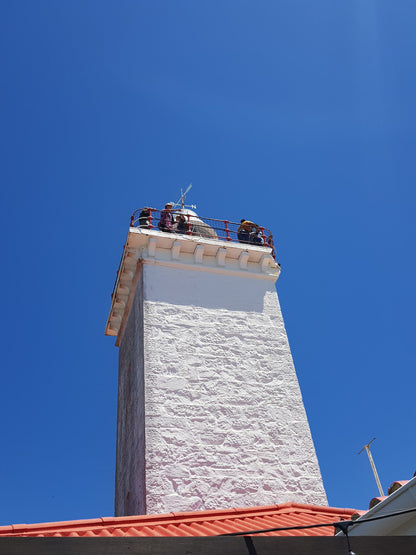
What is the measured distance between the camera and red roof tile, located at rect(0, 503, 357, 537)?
5.82 meters

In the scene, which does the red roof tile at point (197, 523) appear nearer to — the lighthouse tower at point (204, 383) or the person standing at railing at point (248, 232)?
the lighthouse tower at point (204, 383)

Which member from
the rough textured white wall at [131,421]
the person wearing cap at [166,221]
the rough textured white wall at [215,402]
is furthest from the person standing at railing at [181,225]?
the rough textured white wall at [131,421]

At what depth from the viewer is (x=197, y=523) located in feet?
22.2

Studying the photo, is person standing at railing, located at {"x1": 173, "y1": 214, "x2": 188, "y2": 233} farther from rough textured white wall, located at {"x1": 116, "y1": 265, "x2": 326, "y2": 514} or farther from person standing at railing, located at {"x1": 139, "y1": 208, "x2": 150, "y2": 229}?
rough textured white wall, located at {"x1": 116, "y1": 265, "x2": 326, "y2": 514}

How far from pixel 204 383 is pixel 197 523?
12.6ft

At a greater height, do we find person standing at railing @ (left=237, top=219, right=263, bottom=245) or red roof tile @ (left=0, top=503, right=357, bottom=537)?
person standing at railing @ (left=237, top=219, right=263, bottom=245)

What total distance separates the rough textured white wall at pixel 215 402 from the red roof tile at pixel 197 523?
1.72 metres

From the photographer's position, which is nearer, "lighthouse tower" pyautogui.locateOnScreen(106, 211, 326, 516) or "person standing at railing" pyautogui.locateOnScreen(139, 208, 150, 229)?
"lighthouse tower" pyautogui.locateOnScreen(106, 211, 326, 516)

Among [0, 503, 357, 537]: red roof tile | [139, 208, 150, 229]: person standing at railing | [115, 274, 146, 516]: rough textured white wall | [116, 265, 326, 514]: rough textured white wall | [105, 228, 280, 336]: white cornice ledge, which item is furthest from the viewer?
[139, 208, 150, 229]: person standing at railing

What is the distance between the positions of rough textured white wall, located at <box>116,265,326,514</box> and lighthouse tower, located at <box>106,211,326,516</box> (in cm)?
2

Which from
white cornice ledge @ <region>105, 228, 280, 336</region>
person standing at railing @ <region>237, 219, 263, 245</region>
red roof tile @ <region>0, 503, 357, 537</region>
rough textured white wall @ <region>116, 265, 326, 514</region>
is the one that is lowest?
red roof tile @ <region>0, 503, 357, 537</region>

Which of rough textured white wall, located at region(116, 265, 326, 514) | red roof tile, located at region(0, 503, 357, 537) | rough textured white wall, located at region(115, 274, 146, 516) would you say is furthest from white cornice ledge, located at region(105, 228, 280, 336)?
red roof tile, located at region(0, 503, 357, 537)

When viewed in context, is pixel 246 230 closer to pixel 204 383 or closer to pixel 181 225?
pixel 181 225

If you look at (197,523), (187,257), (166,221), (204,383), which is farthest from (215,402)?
(166,221)
